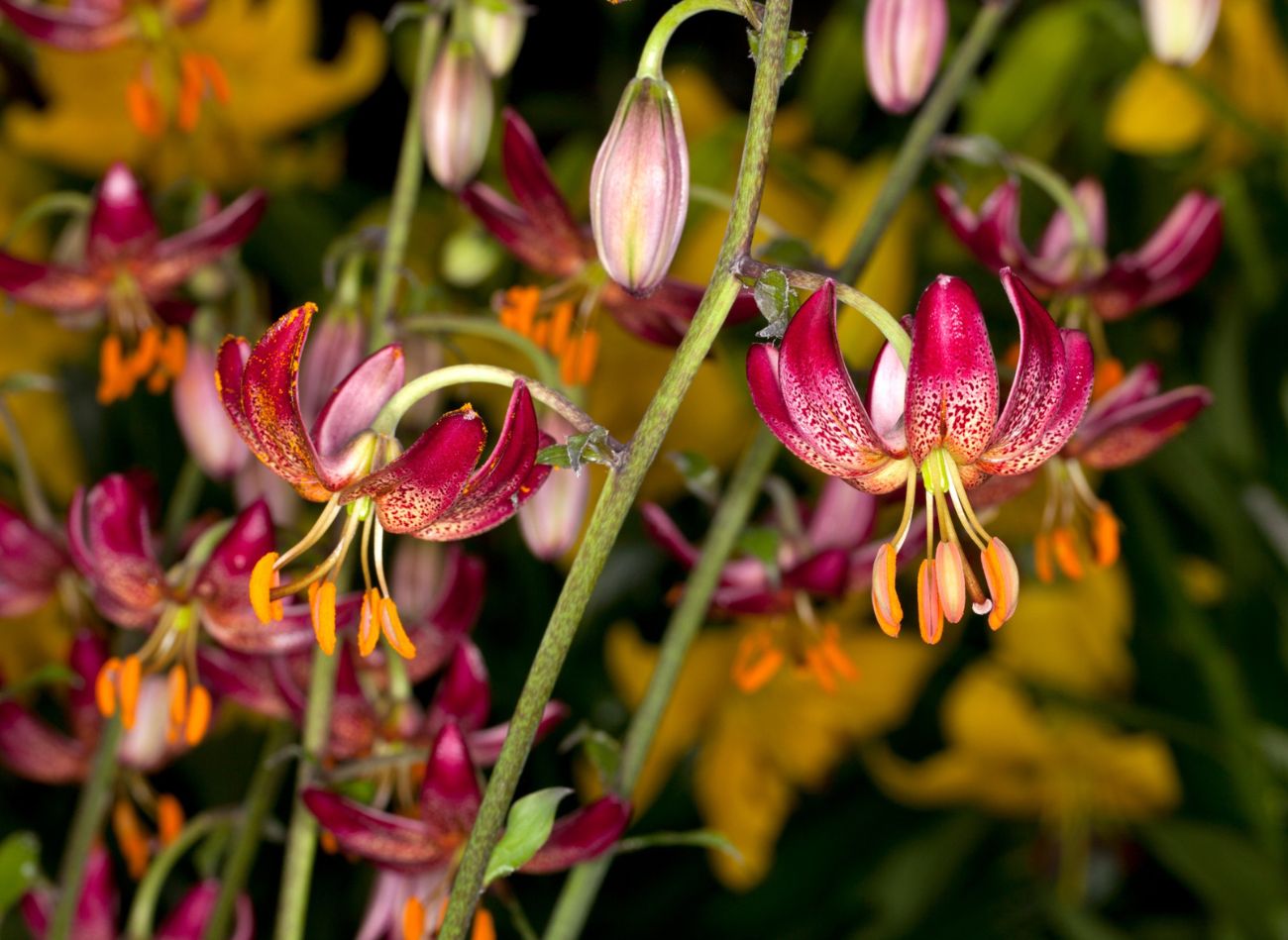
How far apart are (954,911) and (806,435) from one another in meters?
0.64

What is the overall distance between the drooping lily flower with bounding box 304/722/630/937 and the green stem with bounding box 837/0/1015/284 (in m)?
0.17

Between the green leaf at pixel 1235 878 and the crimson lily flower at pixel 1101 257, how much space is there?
0.40 metres

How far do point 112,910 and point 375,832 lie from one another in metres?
0.16

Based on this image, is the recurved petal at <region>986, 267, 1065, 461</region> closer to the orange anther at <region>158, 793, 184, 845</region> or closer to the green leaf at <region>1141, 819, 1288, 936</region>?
the orange anther at <region>158, 793, 184, 845</region>

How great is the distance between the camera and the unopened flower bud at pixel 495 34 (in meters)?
0.50

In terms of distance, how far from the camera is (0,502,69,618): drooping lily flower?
1.75 ft

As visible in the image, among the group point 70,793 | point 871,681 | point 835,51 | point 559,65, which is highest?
point 835,51

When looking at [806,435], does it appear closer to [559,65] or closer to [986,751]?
[986,751]

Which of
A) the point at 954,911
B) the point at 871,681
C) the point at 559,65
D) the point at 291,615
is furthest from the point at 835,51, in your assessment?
the point at 291,615

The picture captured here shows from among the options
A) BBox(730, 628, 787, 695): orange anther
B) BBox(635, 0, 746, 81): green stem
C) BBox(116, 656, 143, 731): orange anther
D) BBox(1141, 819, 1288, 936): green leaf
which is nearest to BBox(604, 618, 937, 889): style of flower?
BBox(1141, 819, 1288, 936): green leaf

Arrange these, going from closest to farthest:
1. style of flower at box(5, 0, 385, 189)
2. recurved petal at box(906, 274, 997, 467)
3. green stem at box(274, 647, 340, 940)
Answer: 1. recurved petal at box(906, 274, 997, 467)
2. green stem at box(274, 647, 340, 940)
3. style of flower at box(5, 0, 385, 189)

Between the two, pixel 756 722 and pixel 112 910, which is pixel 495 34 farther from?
pixel 756 722

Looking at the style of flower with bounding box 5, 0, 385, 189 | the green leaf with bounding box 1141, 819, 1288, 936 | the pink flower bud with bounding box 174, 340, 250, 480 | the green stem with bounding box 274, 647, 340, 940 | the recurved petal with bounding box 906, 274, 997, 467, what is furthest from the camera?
the style of flower with bounding box 5, 0, 385, 189

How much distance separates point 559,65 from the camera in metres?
1.16
